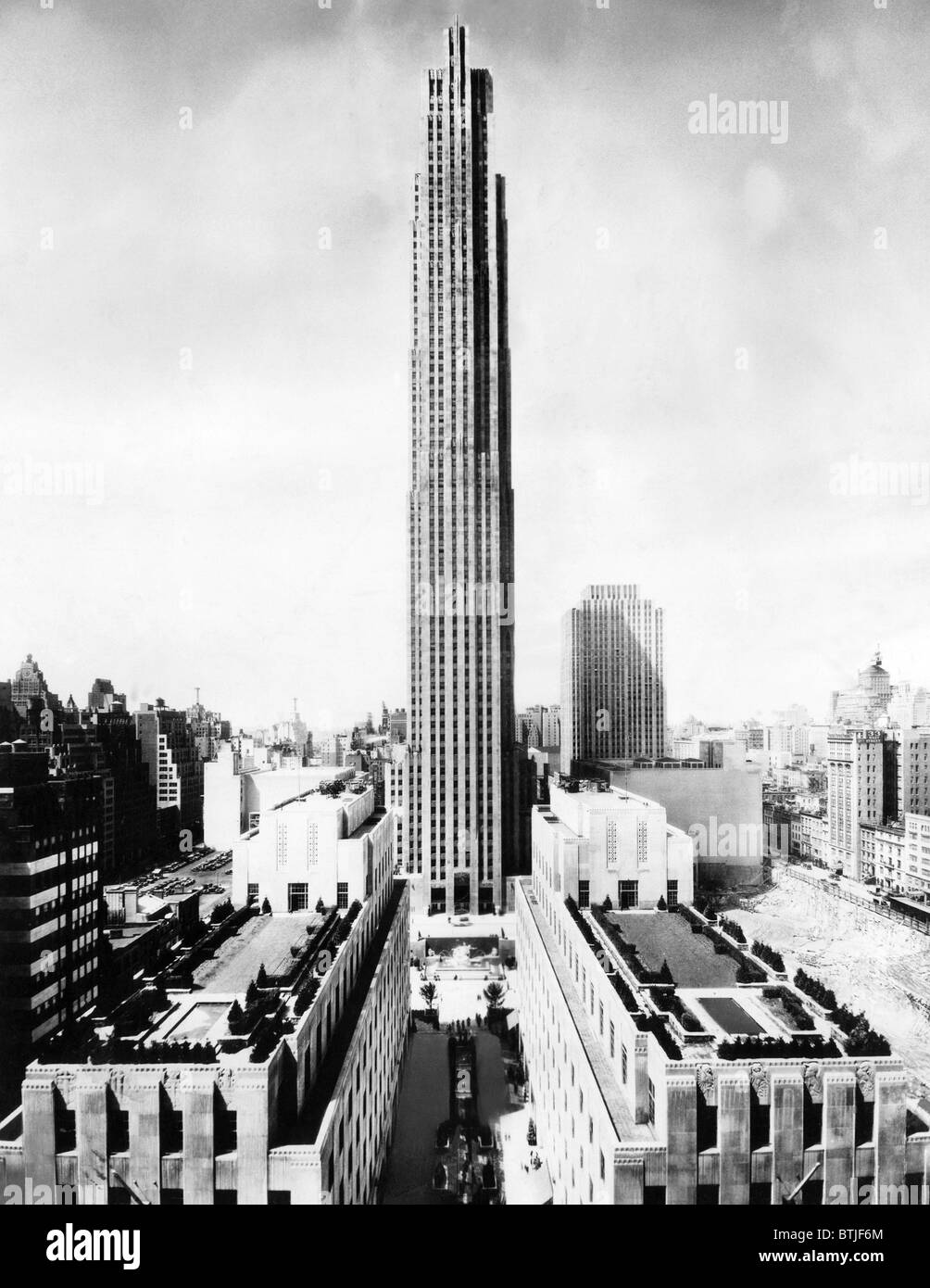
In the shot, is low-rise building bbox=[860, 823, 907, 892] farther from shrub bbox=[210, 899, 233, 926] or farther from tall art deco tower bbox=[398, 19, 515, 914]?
shrub bbox=[210, 899, 233, 926]

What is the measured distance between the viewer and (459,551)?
25188 millimetres

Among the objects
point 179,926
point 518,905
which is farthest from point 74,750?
point 518,905

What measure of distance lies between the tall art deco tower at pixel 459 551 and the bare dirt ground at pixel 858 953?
38.0 ft

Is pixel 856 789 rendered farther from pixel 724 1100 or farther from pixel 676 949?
pixel 724 1100

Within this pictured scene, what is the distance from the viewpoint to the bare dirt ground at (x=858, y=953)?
381 inches

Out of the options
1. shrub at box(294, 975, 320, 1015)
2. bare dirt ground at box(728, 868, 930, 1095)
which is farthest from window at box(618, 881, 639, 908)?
shrub at box(294, 975, 320, 1015)

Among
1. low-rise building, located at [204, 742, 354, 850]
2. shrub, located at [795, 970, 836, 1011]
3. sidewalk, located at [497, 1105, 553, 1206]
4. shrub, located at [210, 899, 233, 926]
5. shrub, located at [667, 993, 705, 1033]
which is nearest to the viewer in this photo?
shrub, located at [667, 993, 705, 1033]

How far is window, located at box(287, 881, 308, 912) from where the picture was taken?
9867 mm

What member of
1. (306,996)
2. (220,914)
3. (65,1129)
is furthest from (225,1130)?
(220,914)

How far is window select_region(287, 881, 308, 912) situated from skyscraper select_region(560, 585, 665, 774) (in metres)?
16.2

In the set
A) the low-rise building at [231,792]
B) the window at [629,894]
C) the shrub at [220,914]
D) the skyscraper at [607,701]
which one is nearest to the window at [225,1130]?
the shrub at [220,914]

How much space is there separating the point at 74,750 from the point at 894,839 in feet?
77.6

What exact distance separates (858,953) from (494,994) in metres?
8.54

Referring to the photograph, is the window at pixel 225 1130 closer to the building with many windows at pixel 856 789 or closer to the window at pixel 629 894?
the window at pixel 629 894
